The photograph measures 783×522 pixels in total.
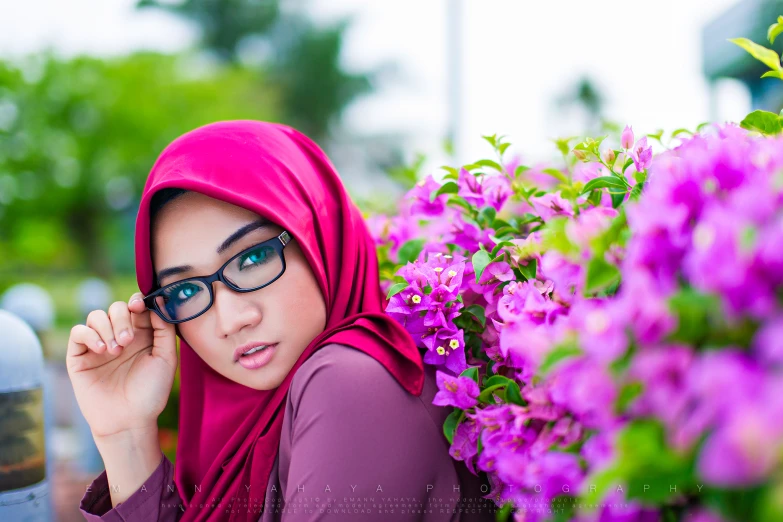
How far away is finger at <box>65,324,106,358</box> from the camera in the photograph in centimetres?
172

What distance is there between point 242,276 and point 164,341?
464mm

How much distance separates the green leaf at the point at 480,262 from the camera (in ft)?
4.73

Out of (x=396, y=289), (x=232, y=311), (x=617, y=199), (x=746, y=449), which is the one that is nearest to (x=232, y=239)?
(x=232, y=311)

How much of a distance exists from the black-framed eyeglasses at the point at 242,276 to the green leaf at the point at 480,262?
0.46 m

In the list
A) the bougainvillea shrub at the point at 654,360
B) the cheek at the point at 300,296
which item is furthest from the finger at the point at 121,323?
the bougainvillea shrub at the point at 654,360

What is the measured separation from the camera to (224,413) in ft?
5.79

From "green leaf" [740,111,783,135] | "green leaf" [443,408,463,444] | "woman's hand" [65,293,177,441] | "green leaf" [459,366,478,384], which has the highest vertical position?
"green leaf" [740,111,783,135]

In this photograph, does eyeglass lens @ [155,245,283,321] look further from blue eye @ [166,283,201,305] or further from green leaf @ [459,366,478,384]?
green leaf @ [459,366,478,384]

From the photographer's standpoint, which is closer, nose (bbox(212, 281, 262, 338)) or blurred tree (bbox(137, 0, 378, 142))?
nose (bbox(212, 281, 262, 338))

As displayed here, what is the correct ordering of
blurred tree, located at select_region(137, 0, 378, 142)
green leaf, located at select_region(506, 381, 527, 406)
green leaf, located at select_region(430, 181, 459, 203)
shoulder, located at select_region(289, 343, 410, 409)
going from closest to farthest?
green leaf, located at select_region(506, 381, 527, 406)
shoulder, located at select_region(289, 343, 410, 409)
green leaf, located at select_region(430, 181, 459, 203)
blurred tree, located at select_region(137, 0, 378, 142)

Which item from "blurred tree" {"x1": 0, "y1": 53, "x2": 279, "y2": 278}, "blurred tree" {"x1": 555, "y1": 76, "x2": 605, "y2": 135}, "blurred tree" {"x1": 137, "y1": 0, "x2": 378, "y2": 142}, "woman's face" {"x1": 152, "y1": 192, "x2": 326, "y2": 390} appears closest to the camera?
"woman's face" {"x1": 152, "y1": 192, "x2": 326, "y2": 390}

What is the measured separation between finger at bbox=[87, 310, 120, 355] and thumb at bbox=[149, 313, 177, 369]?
0.11 m

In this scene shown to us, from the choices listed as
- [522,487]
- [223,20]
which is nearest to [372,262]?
[522,487]

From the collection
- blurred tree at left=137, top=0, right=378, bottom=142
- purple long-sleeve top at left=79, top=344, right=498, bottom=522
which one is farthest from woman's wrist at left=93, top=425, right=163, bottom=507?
blurred tree at left=137, top=0, right=378, bottom=142
